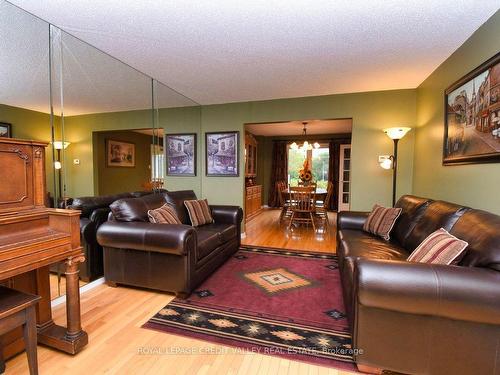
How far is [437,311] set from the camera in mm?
1240

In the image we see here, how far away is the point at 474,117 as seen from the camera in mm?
2135

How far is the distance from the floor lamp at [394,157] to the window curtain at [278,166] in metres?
4.23

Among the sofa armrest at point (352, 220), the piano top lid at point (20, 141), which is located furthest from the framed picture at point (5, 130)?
the sofa armrest at point (352, 220)

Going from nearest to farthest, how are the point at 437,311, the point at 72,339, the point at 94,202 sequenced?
1. the point at 437,311
2. the point at 72,339
3. the point at 94,202

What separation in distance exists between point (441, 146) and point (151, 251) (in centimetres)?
328

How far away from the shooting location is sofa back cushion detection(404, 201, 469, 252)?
6.48ft

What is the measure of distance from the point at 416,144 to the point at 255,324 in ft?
10.9

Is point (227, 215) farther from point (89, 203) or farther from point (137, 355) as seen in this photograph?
point (137, 355)

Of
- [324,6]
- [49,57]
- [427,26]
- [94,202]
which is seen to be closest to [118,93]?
[49,57]

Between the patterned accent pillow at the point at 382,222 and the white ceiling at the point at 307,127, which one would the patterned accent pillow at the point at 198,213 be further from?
the white ceiling at the point at 307,127

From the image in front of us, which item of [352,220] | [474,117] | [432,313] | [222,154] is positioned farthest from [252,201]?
[432,313]

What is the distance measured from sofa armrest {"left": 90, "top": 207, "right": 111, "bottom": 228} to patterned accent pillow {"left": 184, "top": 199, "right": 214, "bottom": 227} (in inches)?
36.5

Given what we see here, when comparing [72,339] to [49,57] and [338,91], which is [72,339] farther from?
[338,91]

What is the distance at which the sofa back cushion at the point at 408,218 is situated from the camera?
249cm
